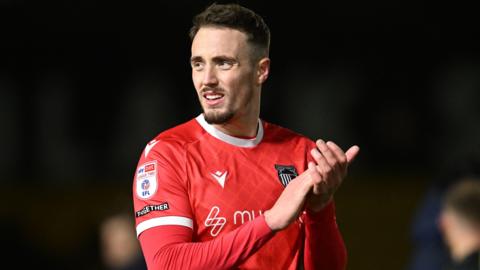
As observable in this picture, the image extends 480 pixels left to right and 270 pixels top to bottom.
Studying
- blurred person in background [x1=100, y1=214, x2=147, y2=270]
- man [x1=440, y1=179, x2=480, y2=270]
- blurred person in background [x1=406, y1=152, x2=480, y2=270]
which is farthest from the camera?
blurred person in background [x1=100, y1=214, x2=147, y2=270]

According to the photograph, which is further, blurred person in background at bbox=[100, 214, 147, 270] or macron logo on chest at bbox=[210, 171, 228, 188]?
blurred person in background at bbox=[100, 214, 147, 270]

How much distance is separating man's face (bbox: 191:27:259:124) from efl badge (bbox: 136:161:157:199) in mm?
311

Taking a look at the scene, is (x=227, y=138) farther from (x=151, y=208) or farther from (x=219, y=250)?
(x=219, y=250)

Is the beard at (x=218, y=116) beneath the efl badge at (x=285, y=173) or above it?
above

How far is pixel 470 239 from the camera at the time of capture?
5738 mm

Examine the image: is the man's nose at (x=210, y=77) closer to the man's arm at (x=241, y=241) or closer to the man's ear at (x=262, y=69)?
the man's ear at (x=262, y=69)

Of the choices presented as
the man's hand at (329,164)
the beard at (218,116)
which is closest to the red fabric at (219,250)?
the man's hand at (329,164)

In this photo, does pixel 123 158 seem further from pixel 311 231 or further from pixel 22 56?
pixel 311 231

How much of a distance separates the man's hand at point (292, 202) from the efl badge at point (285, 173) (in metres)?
0.48

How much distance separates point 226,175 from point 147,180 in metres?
0.33

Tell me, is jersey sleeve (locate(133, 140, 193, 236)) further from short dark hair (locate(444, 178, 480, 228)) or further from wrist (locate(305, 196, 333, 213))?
short dark hair (locate(444, 178, 480, 228))

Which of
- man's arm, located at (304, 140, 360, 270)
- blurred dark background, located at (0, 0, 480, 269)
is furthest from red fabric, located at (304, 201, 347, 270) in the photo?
blurred dark background, located at (0, 0, 480, 269)

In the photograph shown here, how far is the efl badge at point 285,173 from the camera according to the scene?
4500 mm

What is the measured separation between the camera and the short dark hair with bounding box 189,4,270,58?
4.42 metres
